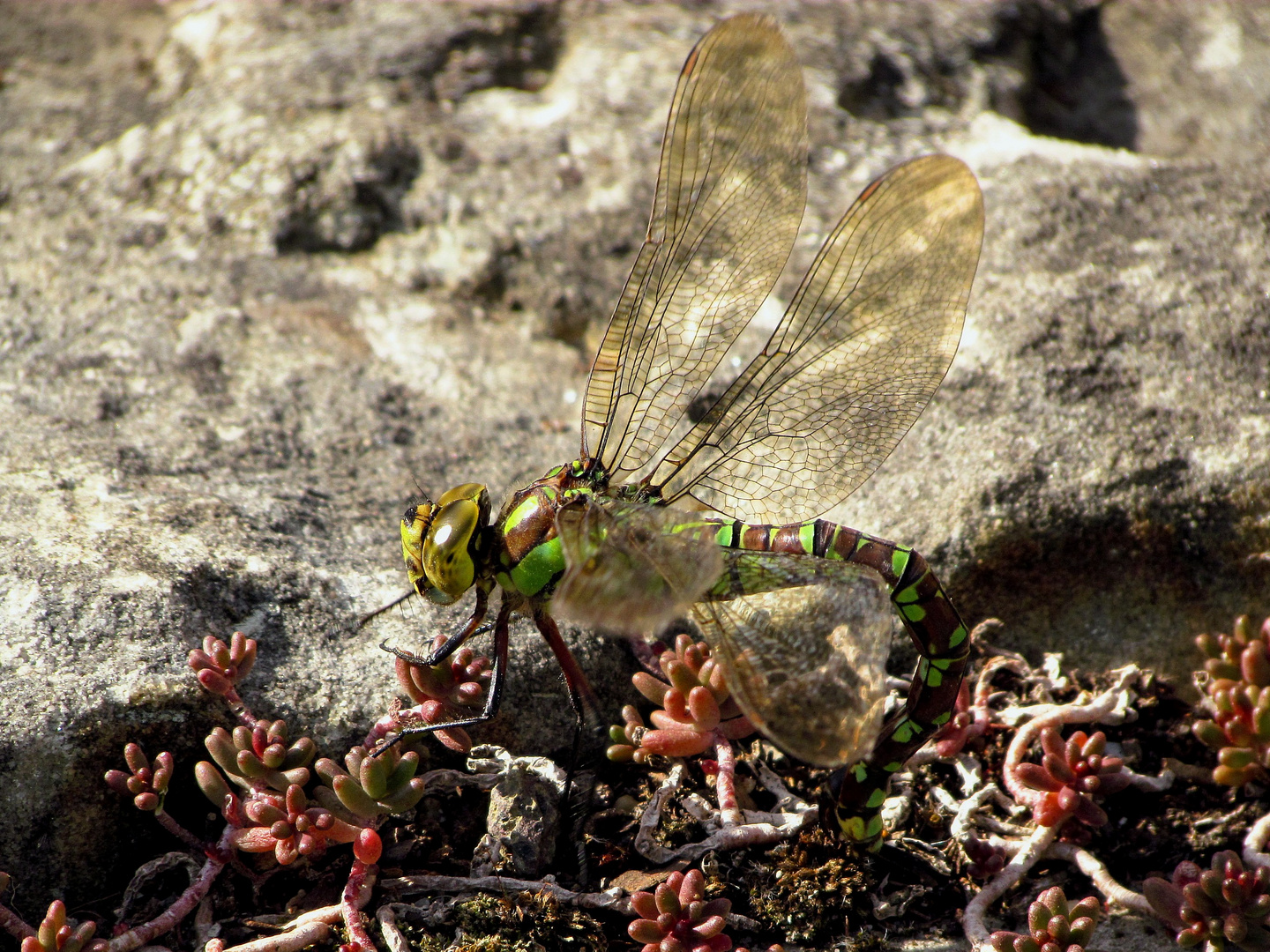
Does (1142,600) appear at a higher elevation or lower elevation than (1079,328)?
lower

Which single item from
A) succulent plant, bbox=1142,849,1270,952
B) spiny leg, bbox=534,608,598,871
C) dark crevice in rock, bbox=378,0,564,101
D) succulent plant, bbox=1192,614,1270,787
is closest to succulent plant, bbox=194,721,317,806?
spiny leg, bbox=534,608,598,871

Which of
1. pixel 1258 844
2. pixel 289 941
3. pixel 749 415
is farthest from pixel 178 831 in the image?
pixel 1258 844

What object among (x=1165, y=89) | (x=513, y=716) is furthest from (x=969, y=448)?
(x=1165, y=89)

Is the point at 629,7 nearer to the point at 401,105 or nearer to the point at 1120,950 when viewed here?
the point at 401,105

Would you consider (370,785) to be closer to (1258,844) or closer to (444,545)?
(444,545)

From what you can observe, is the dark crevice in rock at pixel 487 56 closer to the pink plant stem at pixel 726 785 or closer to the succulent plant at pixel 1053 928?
the pink plant stem at pixel 726 785

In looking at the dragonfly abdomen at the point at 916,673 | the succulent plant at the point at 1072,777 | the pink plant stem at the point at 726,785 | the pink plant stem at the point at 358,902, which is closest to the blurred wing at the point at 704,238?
the dragonfly abdomen at the point at 916,673
